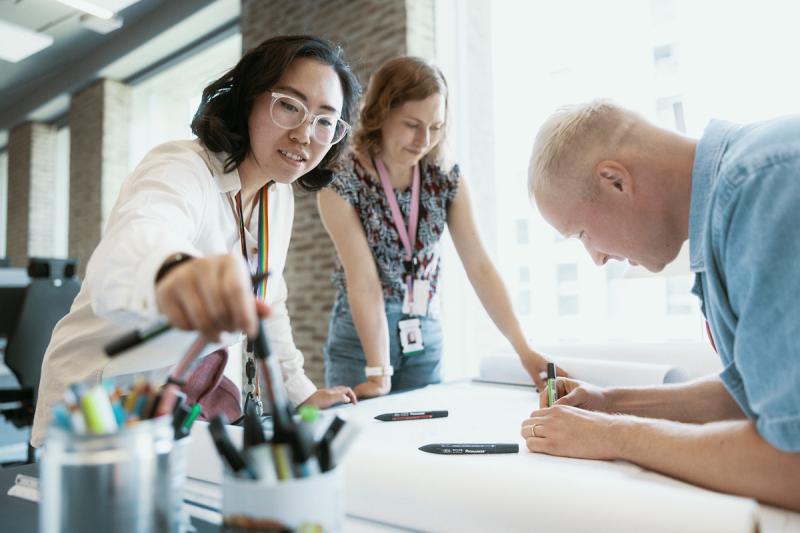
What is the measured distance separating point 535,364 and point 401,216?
64cm

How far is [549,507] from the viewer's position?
0.65 metres

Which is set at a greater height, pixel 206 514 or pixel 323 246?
pixel 323 246

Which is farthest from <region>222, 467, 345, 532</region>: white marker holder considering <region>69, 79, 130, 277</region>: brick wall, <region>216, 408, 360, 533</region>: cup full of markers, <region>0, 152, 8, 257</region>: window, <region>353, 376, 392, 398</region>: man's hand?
<region>0, 152, 8, 257</region>: window

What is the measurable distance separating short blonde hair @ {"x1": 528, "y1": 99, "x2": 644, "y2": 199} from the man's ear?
0.06 ft

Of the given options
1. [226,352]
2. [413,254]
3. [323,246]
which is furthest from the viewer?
[323,246]

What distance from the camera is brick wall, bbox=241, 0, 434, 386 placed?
3949 mm

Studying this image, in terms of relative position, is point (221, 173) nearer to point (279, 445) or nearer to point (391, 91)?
point (391, 91)

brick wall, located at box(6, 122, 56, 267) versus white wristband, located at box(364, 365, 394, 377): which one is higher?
brick wall, located at box(6, 122, 56, 267)

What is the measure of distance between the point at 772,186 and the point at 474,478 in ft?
1.65

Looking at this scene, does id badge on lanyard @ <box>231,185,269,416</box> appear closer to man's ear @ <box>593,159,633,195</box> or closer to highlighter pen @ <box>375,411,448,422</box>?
highlighter pen @ <box>375,411,448,422</box>

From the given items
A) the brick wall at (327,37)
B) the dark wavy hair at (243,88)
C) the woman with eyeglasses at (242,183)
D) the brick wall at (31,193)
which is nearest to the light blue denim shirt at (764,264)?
the woman with eyeglasses at (242,183)

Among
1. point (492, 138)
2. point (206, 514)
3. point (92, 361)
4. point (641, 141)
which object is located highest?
point (492, 138)

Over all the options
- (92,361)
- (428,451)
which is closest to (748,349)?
(428,451)

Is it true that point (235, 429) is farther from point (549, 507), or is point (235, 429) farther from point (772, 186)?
point (772, 186)
